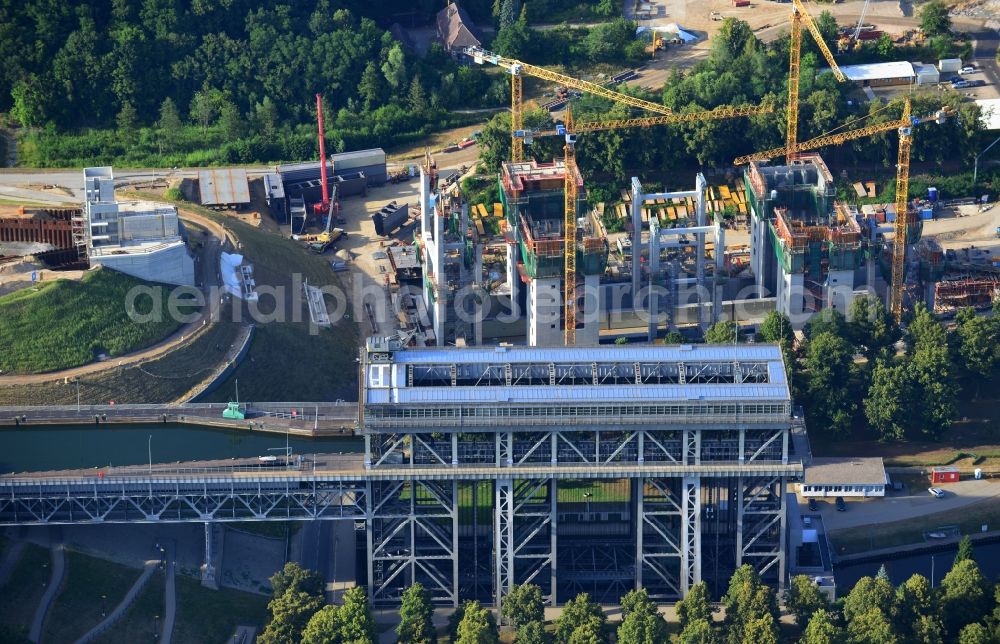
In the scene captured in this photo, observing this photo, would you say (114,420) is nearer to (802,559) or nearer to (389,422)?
(389,422)

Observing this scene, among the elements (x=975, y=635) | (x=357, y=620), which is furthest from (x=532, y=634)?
(x=975, y=635)

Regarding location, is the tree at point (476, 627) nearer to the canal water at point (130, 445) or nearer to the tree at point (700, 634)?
the tree at point (700, 634)

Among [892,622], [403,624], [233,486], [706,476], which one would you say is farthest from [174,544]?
[892,622]

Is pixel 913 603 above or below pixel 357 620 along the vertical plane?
below

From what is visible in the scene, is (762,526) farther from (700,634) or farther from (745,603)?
(700,634)

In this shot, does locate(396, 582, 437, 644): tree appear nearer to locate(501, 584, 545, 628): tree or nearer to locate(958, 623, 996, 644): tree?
locate(501, 584, 545, 628): tree

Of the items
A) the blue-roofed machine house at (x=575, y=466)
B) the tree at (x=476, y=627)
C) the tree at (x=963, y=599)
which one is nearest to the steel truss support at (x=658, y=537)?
the blue-roofed machine house at (x=575, y=466)

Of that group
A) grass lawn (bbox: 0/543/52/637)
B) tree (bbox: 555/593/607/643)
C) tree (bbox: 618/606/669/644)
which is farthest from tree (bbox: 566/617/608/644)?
grass lawn (bbox: 0/543/52/637)
